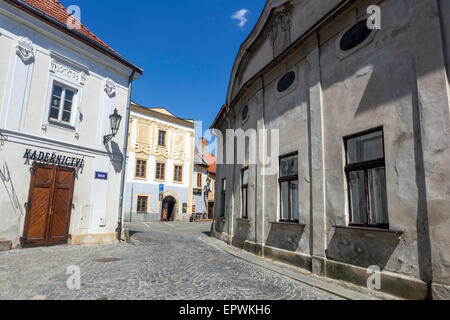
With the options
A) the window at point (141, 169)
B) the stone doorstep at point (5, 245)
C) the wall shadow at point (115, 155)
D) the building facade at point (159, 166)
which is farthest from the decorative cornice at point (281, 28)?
the window at point (141, 169)

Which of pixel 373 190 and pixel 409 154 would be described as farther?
pixel 373 190

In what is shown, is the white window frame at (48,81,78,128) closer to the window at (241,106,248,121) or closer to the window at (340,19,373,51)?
the window at (241,106,248,121)

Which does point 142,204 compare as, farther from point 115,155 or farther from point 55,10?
point 55,10

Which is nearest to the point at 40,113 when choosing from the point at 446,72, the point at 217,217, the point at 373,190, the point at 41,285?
the point at 41,285

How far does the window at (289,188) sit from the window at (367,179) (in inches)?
73.6

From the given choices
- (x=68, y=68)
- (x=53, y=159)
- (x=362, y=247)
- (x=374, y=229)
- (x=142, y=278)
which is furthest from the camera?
(x=68, y=68)

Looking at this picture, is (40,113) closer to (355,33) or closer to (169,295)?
(169,295)

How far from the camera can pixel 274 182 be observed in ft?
28.2

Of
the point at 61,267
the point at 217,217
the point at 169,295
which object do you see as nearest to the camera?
the point at 169,295

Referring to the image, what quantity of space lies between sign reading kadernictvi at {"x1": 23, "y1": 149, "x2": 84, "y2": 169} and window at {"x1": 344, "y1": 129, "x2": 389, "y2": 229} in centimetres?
902

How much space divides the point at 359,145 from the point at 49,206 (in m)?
9.47

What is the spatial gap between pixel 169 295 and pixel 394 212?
3932mm

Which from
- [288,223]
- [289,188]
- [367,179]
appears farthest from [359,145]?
[288,223]

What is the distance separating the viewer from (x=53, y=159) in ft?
32.3
